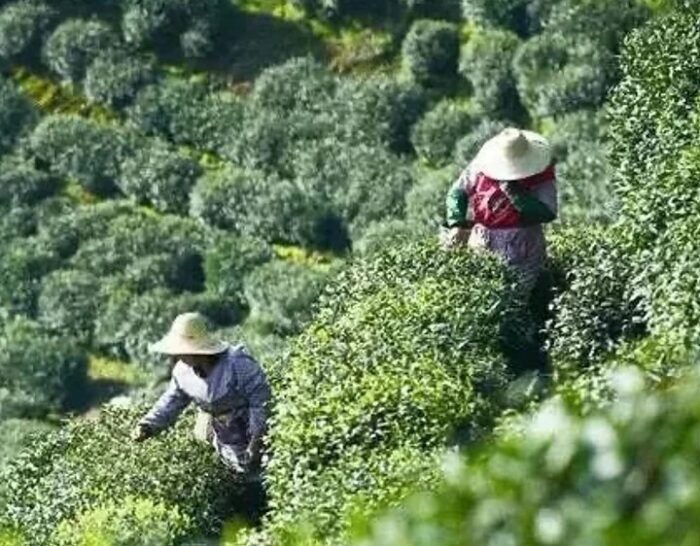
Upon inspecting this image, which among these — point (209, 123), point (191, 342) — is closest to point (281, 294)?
point (209, 123)

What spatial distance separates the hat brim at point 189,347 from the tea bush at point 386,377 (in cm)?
55

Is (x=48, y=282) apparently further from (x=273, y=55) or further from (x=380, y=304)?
(x=380, y=304)

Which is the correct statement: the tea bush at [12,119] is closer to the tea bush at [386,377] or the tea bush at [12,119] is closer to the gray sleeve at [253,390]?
the tea bush at [386,377]

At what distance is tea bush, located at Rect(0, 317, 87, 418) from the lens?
2862cm

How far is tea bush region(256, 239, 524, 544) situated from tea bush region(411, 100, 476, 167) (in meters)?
17.8

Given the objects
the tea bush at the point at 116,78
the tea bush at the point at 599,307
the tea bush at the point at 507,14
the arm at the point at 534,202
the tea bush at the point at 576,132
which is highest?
the arm at the point at 534,202

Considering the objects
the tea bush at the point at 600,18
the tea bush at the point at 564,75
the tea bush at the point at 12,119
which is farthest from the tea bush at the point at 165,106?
the tea bush at the point at 600,18

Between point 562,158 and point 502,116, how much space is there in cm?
255

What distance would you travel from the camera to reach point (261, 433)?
12367mm

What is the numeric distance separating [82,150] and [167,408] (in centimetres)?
2158

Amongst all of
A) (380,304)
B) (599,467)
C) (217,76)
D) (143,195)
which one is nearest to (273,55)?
(217,76)

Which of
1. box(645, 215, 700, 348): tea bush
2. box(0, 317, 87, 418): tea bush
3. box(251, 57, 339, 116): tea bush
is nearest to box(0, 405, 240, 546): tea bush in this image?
box(645, 215, 700, 348): tea bush

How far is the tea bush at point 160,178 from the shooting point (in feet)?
108

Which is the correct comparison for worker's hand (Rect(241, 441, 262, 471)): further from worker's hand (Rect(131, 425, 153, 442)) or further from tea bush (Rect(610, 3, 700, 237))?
tea bush (Rect(610, 3, 700, 237))
